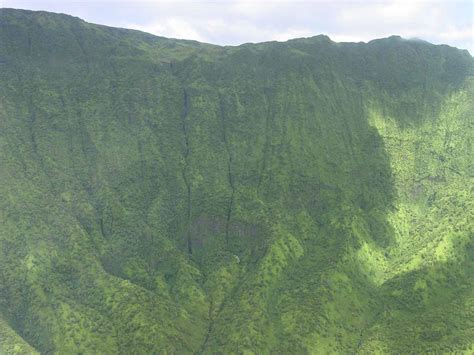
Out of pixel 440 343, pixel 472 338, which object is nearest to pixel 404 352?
pixel 440 343

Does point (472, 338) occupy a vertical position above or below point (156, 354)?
above

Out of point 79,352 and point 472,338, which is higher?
point 472,338

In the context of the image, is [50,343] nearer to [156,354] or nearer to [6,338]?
[6,338]

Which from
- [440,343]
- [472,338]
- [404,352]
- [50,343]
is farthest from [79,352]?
[472,338]

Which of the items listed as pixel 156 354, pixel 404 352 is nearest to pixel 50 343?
pixel 156 354

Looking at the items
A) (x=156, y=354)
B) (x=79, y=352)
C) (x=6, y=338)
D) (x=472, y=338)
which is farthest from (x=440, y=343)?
(x=6, y=338)

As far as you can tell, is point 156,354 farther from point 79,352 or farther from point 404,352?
point 404,352

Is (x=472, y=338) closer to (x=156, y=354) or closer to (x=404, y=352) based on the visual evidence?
(x=404, y=352)
